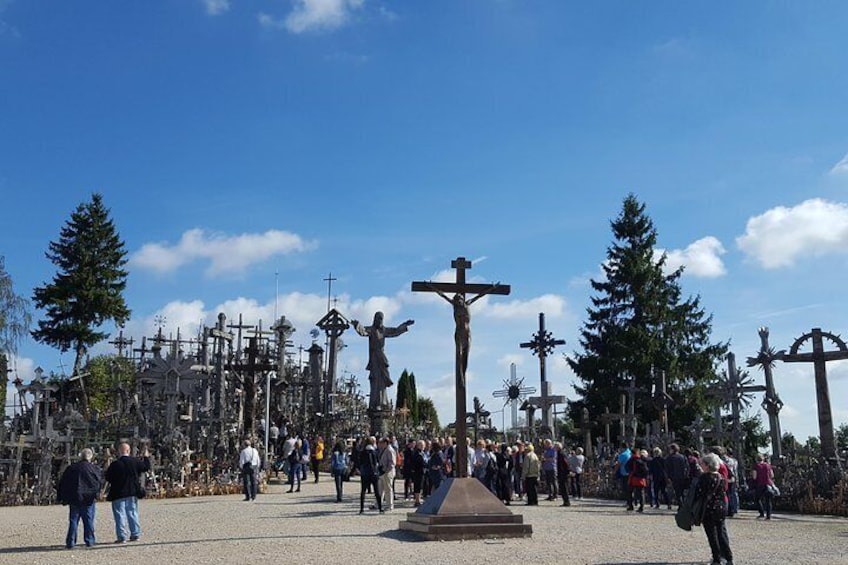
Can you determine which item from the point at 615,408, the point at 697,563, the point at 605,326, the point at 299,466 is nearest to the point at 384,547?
the point at 697,563

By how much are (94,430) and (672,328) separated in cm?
2781

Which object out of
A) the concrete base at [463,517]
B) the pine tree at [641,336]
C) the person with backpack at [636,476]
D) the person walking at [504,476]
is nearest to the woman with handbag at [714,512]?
the concrete base at [463,517]

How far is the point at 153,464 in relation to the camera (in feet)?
69.8

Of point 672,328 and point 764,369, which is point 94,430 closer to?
point 764,369

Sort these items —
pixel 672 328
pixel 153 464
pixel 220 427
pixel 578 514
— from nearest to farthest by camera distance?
pixel 578 514
pixel 153 464
pixel 220 427
pixel 672 328

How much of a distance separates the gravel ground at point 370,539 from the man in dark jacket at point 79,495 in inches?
10.6

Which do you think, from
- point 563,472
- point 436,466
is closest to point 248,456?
point 436,466

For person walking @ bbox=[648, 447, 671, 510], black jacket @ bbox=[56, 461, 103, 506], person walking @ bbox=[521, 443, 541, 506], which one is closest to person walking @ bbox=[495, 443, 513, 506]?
person walking @ bbox=[521, 443, 541, 506]

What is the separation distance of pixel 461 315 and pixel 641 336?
27.0 m

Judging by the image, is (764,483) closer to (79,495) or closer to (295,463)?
(295,463)

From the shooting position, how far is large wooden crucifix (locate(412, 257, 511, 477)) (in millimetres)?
13031

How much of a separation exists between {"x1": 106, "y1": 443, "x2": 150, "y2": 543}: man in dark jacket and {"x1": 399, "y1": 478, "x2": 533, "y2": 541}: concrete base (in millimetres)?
4229

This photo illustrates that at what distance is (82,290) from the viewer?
4322 centimetres

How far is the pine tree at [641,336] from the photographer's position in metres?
38.2
